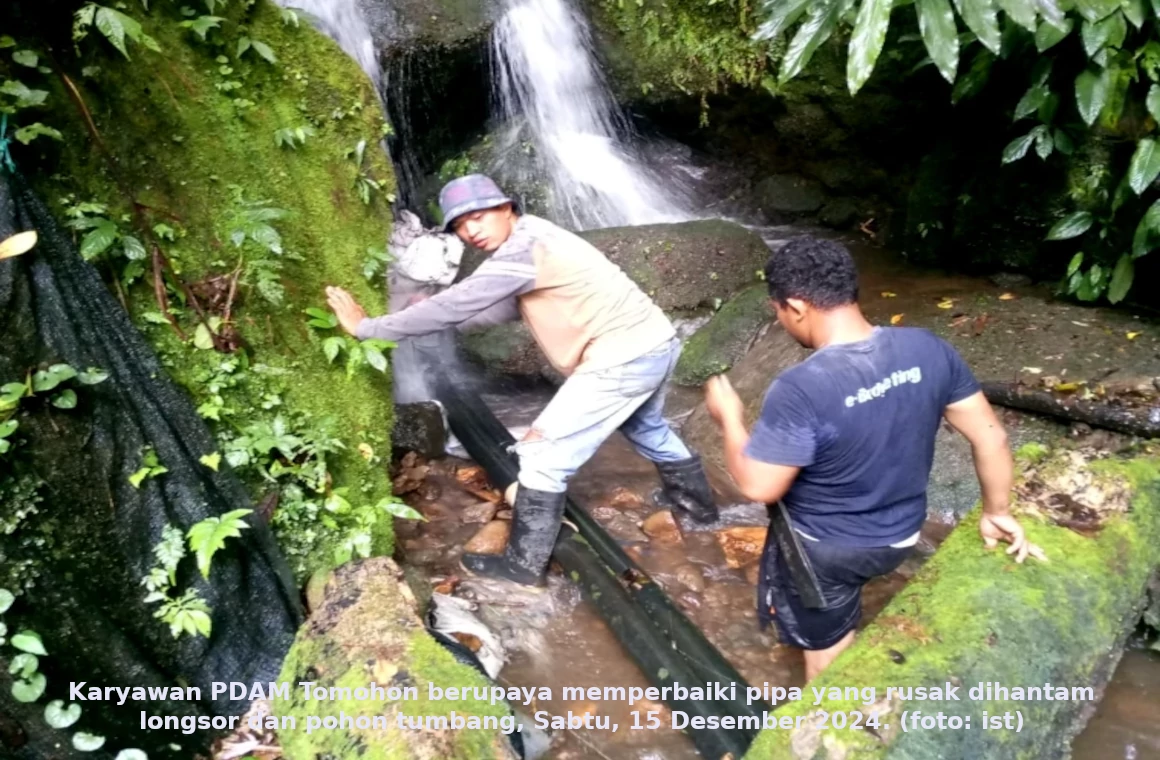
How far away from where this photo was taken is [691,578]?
421 centimetres

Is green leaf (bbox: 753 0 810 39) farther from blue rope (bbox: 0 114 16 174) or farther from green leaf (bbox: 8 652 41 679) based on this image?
green leaf (bbox: 8 652 41 679)

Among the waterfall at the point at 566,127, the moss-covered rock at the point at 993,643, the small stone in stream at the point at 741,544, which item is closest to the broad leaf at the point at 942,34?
the moss-covered rock at the point at 993,643

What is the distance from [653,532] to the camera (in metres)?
4.59

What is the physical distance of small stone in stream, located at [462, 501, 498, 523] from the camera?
180 inches

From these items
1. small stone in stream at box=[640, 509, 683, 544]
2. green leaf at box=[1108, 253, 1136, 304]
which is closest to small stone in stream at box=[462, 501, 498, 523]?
small stone in stream at box=[640, 509, 683, 544]

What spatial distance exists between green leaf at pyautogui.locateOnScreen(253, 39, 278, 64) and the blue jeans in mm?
2057

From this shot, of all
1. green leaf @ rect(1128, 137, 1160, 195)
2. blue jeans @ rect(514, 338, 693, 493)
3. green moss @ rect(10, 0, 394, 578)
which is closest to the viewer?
green moss @ rect(10, 0, 394, 578)

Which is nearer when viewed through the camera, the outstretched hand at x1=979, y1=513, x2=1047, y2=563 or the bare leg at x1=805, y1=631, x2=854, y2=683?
the outstretched hand at x1=979, y1=513, x2=1047, y2=563

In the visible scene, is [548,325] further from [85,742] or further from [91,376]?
[85,742]

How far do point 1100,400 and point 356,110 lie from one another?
14.4ft

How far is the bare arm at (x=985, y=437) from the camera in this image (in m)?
2.64

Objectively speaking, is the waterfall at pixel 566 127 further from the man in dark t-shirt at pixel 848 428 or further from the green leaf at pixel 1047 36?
the man in dark t-shirt at pixel 848 428

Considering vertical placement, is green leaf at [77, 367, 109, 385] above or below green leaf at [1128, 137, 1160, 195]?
above

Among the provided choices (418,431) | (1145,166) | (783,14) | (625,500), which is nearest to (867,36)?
(783,14)
